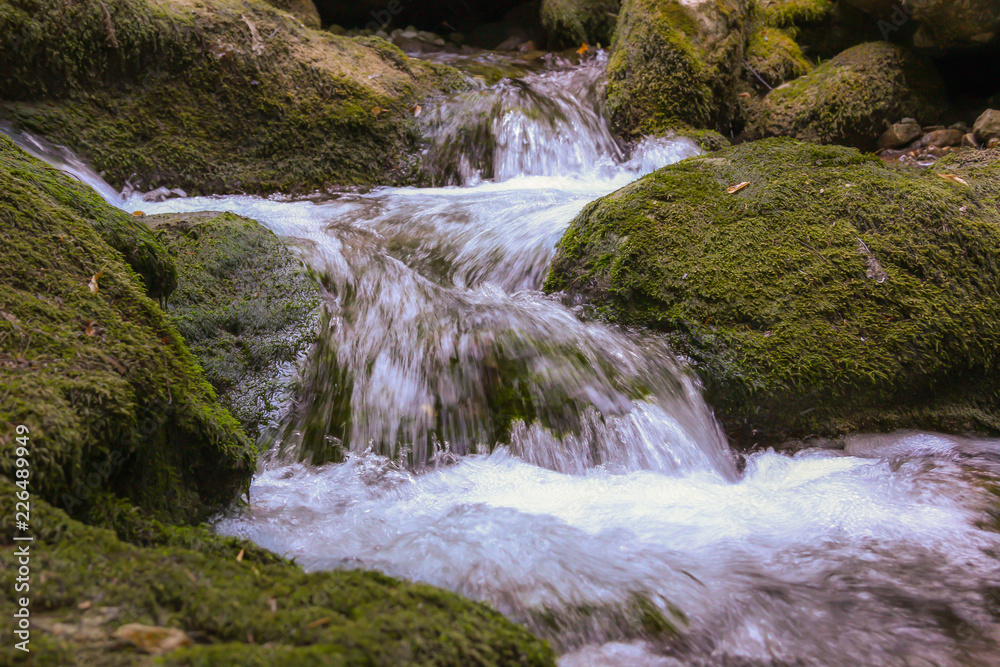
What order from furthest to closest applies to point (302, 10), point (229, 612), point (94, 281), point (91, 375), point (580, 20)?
point (580, 20)
point (302, 10)
point (94, 281)
point (91, 375)
point (229, 612)

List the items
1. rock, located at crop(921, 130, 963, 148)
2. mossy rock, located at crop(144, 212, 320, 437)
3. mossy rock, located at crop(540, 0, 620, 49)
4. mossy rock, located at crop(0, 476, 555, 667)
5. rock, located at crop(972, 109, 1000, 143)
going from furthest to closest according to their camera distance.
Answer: mossy rock, located at crop(540, 0, 620, 49) < rock, located at crop(921, 130, 963, 148) < rock, located at crop(972, 109, 1000, 143) < mossy rock, located at crop(144, 212, 320, 437) < mossy rock, located at crop(0, 476, 555, 667)

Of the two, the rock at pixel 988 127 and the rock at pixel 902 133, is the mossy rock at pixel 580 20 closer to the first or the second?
the rock at pixel 902 133

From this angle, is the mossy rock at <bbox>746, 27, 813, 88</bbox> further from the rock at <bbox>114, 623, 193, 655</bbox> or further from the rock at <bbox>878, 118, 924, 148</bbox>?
the rock at <bbox>114, 623, 193, 655</bbox>

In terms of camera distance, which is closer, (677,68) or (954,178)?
(954,178)

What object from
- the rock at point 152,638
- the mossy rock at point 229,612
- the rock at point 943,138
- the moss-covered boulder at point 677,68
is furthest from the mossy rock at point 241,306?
the rock at point 943,138

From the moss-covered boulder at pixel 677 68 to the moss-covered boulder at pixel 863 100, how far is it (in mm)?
728

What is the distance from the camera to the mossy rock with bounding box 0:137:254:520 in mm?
1731

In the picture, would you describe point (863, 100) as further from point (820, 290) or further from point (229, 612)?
point (229, 612)

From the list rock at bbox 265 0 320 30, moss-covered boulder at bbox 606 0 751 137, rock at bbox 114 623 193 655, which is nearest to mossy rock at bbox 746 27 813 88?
moss-covered boulder at bbox 606 0 751 137

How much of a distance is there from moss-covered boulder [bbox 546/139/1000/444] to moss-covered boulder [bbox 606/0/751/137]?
2.97 metres

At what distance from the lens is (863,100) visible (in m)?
6.64

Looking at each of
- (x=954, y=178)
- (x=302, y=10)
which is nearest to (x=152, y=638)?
(x=954, y=178)

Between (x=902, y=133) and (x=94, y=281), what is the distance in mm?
7519

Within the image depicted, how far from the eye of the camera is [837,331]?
3.58 metres
